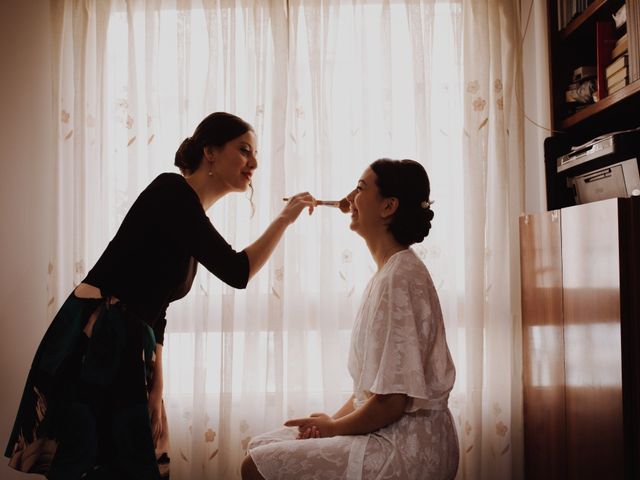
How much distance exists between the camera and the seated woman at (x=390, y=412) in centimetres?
126

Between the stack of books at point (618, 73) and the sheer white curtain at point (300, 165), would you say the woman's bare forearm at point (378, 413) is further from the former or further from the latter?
the stack of books at point (618, 73)

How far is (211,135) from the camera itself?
5.35 feet

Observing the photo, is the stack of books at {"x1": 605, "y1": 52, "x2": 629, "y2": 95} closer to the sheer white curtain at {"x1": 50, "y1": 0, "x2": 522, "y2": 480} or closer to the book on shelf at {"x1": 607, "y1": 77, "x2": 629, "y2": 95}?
the book on shelf at {"x1": 607, "y1": 77, "x2": 629, "y2": 95}

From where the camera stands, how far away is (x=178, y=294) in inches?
62.7

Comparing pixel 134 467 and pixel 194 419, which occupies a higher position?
pixel 134 467

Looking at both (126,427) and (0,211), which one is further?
(0,211)

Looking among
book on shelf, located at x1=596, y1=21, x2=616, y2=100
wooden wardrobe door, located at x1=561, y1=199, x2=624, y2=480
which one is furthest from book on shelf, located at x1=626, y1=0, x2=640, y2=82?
wooden wardrobe door, located at x1=561, y1=199, x2=624, y2=480

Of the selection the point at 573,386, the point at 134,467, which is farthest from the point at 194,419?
the point at 573,386

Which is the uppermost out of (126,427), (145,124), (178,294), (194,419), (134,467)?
(145,124)

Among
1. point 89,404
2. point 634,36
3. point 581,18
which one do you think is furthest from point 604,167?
point 89,404

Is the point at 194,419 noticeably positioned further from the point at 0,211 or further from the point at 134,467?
the point at 0,211

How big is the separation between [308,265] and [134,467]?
4.08ft

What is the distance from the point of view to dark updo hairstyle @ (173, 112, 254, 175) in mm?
1631

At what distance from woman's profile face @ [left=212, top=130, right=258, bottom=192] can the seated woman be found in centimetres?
56
